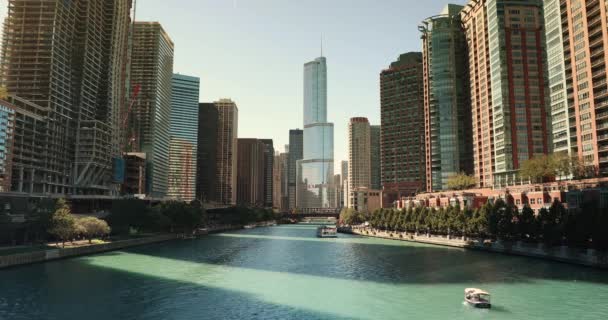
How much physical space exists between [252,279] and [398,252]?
61.4 metres

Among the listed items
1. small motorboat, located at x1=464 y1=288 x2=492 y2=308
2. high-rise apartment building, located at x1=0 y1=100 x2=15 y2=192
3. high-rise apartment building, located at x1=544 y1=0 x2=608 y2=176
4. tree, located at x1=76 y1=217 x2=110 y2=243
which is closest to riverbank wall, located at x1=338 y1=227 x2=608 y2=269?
small motorboat, located at x1=464 y1=288 x2=492 y2=308

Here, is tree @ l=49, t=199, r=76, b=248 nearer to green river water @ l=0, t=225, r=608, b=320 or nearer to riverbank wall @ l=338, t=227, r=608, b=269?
green river water @ l=0, t=225, r=608, b=320

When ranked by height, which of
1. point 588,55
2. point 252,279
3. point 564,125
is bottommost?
point 252,279

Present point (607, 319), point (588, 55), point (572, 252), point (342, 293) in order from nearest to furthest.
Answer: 1. point (607, 319)
2. point (342, 293)
3. point (572, 252)
4. point (588, 55)

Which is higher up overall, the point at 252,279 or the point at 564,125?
the point at 564,125

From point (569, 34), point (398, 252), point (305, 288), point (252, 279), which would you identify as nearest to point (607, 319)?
point (305, 288)

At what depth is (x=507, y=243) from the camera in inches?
4843

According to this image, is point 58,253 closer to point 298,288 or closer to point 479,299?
point 298,288

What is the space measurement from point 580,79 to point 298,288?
12632 cm

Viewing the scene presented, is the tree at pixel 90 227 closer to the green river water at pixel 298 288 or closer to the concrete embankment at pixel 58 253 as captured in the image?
the concrete embankment at pixel 58 253

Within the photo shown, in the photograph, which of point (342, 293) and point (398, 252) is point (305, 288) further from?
point (398, 252)

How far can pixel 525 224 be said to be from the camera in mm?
118625

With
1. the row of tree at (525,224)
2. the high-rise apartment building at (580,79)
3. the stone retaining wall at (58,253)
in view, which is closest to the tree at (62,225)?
the stone retaining wall at (58,253)

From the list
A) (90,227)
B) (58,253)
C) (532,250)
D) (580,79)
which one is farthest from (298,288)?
(580,79)
